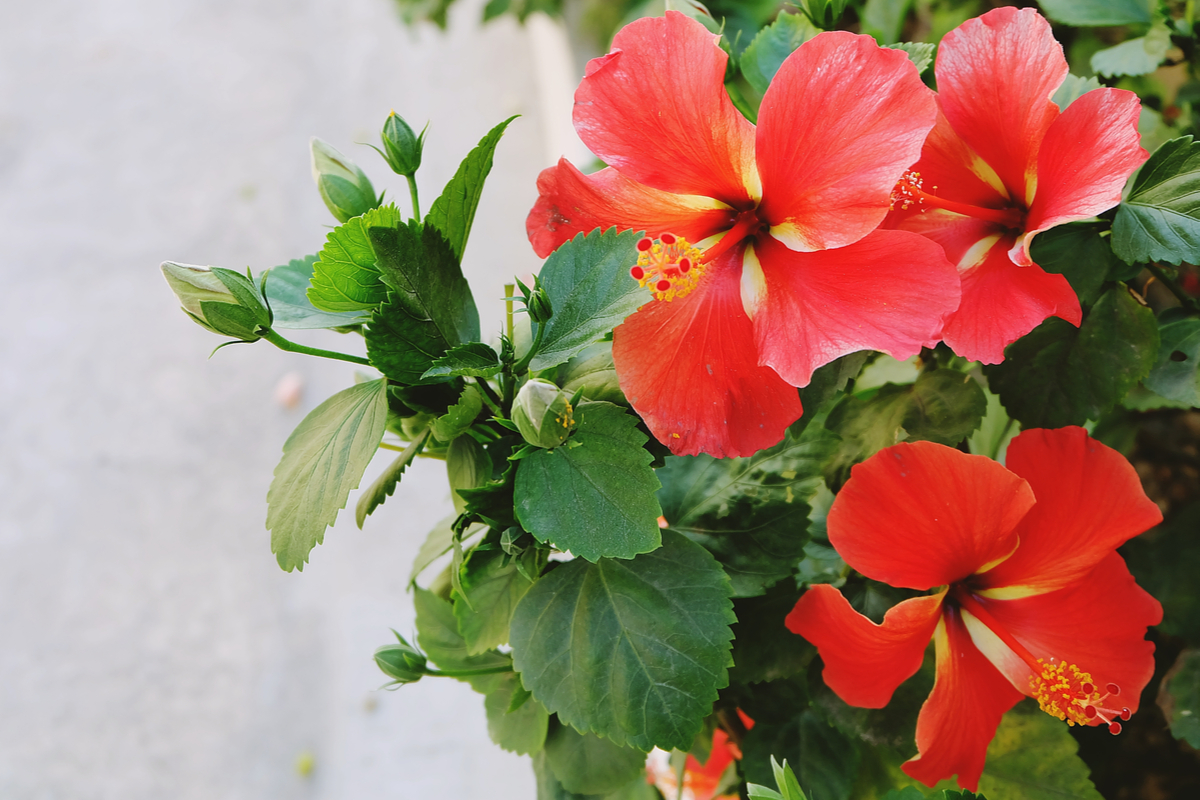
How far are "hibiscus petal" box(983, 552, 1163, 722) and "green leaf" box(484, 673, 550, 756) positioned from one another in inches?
10.0

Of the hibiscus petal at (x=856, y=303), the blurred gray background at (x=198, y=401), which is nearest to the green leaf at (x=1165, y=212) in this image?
the hibiscus petal at (x=856, y=303)

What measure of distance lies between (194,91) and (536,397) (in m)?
2.15

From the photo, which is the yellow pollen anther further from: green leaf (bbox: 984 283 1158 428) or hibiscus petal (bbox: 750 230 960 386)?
green leaf (bbox: 984 283 1158 428)

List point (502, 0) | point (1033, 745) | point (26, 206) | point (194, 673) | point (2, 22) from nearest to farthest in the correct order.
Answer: point (1033, 745) < point (502, 0) < point (194, 673) < point (26, 206) < point (2, 22)

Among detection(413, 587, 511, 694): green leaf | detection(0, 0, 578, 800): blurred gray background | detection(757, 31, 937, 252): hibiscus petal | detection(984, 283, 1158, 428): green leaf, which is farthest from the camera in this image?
detection(0, 0, 578, 800): blurred gray background

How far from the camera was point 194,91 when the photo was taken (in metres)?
2.12

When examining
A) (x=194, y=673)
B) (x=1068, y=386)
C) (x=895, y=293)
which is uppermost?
(x=895, y=293)

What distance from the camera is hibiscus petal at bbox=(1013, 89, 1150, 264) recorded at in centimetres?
34

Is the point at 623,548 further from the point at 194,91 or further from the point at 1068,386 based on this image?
the point at 194,91

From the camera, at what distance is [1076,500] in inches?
15.4

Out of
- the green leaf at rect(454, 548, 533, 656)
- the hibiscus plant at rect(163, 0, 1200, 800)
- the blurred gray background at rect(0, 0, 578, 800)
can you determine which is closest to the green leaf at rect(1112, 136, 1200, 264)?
the hibiscus plant at rect(163, 0, 1200, 800)

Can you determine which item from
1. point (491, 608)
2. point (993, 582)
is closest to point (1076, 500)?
point (993, 582)

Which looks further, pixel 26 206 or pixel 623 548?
pixel 26 206

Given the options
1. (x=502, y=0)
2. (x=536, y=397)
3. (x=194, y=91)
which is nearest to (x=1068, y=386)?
(x=536, y=397)
